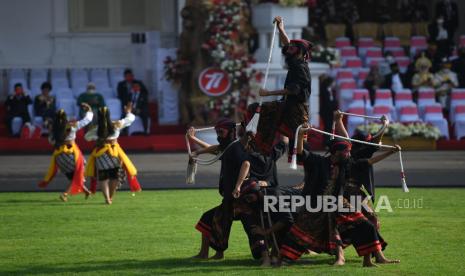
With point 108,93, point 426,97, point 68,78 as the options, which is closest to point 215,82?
point 108,93

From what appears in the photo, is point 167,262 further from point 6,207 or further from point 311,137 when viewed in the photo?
point 311,137

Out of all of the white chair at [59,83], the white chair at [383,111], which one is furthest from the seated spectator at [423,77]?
the white chair at [59,83]

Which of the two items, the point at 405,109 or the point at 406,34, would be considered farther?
the point at 406,34

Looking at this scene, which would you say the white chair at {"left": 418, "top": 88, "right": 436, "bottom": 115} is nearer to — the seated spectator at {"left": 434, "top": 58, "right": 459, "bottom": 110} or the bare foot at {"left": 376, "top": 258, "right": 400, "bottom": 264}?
the seated spectator at {"left": 434, "top": 58, "right": 459, "bottom": 110}

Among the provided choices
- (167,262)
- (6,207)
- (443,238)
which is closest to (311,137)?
(6,207)

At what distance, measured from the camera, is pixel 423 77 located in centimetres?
3512

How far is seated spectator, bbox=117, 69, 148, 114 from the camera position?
3422cm

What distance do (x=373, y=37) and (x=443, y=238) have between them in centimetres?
2156

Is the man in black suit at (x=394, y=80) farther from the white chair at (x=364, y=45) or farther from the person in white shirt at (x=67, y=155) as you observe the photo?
the person in white shirt at (x=67, y=155)

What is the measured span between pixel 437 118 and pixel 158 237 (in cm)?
1686

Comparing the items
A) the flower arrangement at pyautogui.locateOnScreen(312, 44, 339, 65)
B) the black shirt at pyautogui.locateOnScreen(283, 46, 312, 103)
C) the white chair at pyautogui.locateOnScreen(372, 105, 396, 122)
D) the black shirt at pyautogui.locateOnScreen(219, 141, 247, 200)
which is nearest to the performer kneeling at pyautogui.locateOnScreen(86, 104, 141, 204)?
the black shirt at pyautogui.locateOnScreen(219, 141, 247, 200)

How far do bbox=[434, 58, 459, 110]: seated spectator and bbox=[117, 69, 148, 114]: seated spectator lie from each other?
26.0ft

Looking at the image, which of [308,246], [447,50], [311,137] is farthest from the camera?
[447,50]

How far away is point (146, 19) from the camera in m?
37.8
